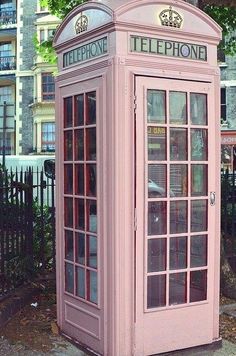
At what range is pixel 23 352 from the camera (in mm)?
4504

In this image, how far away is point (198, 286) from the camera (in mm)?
4492

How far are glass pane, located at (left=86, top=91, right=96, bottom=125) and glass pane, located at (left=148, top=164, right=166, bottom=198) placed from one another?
2.07 ft

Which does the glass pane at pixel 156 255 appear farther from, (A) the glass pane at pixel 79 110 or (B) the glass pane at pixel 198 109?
(A) the glass pane at pixel 79 110

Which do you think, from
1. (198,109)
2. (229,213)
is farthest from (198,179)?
(229,213)

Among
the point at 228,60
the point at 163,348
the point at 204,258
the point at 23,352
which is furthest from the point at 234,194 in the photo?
the point at 228,60

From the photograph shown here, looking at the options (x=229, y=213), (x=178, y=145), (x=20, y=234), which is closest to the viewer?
(x=178, y=145)

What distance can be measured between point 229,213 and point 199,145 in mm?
3294

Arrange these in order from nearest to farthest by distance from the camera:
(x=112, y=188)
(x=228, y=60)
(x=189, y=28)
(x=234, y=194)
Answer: (x=112, y=188) → (x=189, y=28) → (x=234, y=194) → (x=228, y=60)

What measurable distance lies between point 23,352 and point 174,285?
1440 mm

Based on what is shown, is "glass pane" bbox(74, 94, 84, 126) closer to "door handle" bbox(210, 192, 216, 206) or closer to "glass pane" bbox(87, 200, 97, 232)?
"glass pane" bbox(87, 200, 97, 232)

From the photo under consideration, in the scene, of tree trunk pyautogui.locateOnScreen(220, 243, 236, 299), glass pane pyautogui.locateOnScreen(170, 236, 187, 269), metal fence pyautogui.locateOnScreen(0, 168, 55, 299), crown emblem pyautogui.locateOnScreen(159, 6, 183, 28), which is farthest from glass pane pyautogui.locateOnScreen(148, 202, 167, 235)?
tree trunk pyautogui.locateOnScreen(220, 243, 236, 299)

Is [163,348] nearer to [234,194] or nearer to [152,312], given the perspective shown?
[152,312]

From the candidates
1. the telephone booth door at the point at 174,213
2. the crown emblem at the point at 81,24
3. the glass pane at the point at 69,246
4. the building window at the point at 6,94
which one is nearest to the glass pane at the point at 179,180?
the telephone booth door at the point at 174,213

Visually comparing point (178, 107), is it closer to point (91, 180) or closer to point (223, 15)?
point (91, 180)
